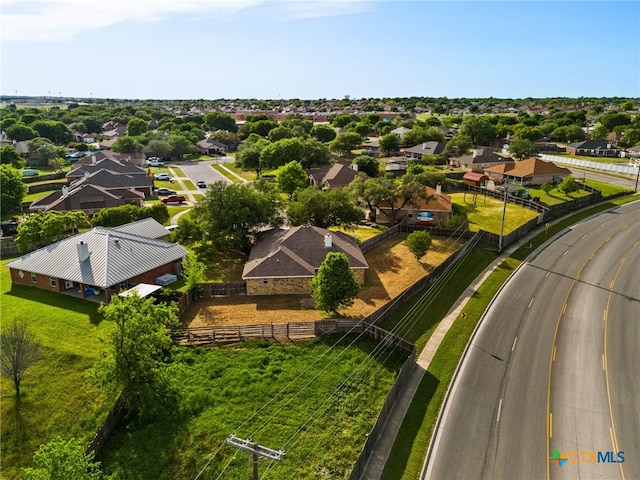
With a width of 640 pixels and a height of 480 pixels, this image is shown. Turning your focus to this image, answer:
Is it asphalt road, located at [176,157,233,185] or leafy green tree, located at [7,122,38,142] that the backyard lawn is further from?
leafy green tree, located at [7,122,38,142]

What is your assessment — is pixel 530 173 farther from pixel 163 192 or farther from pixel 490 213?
pixel 163 192

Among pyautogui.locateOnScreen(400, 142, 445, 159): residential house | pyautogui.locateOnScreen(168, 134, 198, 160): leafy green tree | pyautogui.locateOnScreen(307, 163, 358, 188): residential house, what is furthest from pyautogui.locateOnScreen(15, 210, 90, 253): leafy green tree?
pyautogui.locateOnScreen(400, 142, 445, 159): residential house

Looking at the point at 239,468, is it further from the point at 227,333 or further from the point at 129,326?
the point at 227,333

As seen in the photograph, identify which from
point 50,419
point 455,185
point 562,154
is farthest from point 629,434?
point 562,154

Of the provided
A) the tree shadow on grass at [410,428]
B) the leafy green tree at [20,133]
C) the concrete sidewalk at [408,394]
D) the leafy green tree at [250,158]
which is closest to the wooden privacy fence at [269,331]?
the concrete sidewalk at [408,394]

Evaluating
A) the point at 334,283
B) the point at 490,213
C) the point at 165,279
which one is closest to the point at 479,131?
the point at 490,213
